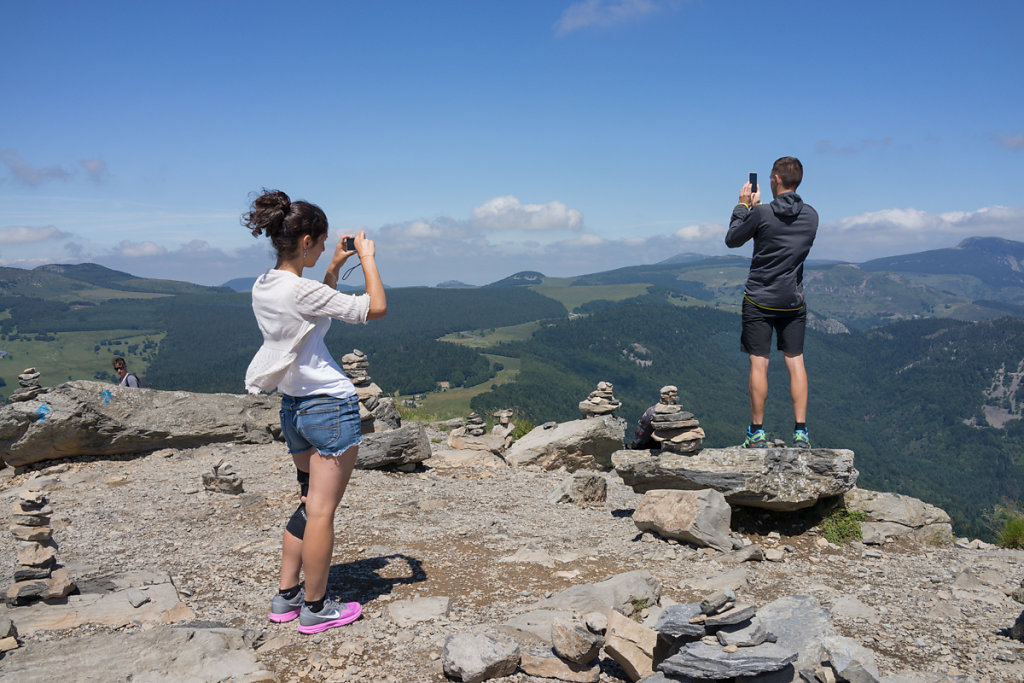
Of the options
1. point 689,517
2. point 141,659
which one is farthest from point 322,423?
point 689,517

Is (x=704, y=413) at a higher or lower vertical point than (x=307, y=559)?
lower

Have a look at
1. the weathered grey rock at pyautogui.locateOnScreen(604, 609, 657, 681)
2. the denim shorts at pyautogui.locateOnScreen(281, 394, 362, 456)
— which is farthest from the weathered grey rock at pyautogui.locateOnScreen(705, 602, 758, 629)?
the denim shorts at pyautogui.locateOnScreen(281, 394, 362, 456)

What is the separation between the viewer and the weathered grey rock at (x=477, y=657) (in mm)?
4367

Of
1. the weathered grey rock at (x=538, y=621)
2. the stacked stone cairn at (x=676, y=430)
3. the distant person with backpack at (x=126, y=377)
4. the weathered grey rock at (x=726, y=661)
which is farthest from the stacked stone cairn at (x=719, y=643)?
the distant person with backpack at (x=126, y=377)

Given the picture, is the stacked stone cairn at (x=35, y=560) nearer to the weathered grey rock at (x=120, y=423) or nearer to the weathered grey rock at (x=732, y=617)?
the weathered grey rock at (x=732, y=617)

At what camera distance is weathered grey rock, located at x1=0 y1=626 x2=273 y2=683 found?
400cm

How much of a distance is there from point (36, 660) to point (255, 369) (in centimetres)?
243

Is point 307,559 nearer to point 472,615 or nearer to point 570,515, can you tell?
point 472,615

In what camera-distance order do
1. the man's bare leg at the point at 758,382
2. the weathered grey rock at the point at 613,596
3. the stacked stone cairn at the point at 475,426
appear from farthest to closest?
the stacked stone cairn at the point at 475,426, the man's bare leg at the point at 758,382, the weathered grey rock at the point at 613,596

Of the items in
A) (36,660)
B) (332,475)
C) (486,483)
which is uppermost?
(332,475)

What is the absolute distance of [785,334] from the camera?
8.02m

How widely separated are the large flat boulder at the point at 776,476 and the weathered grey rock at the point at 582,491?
2127mm

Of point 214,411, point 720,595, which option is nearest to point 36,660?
point 720,595

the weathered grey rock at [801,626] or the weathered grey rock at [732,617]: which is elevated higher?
the weathered grey rock at [732,617]
